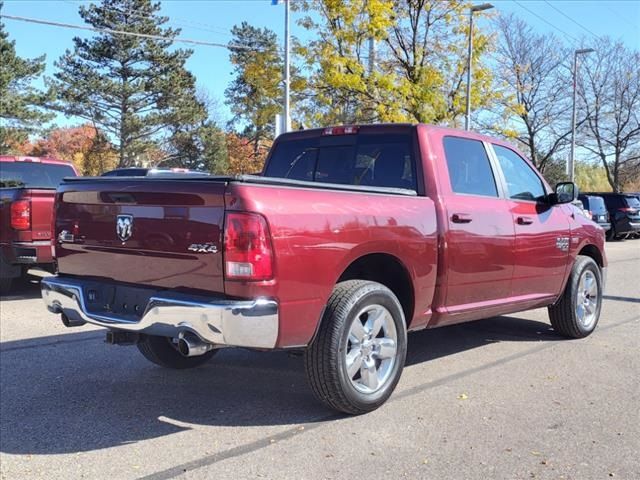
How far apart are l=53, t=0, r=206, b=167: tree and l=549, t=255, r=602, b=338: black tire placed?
119ft

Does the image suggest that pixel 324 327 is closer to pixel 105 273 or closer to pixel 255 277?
pixel 255 277

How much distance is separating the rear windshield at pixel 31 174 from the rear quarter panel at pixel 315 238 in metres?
7.82

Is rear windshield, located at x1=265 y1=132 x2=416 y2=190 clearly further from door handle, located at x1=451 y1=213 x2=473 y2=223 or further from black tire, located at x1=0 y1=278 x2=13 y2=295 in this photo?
black tire, located at x1=0 y1=278 x2=13 y2=295

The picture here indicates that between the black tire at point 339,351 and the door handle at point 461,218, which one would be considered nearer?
the black tire at point 339,351

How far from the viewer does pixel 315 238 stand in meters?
3.78

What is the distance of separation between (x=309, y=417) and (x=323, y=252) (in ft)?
3.77

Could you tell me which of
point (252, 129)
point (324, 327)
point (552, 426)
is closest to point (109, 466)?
point (324, 327)

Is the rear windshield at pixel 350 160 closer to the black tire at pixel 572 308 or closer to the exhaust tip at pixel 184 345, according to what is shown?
the exhaust tip at pixel 184 345

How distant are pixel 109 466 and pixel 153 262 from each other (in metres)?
1.17

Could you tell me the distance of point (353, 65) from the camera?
776 inches

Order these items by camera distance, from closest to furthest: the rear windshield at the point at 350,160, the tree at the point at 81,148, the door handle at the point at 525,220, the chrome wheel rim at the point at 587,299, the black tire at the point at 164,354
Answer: the rear windshield at the point at 350,160
the black tire at the point at 164,354
the door handle at the point at 525,220
the chrome wheel rim at the point at 587,299
the tree at the point at 81,148

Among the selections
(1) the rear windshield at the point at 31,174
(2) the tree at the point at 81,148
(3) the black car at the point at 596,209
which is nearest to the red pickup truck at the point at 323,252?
(1) the rear windshield at the point at 31,174

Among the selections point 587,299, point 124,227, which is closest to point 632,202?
point 587,299

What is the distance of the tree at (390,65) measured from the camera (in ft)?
64.7
